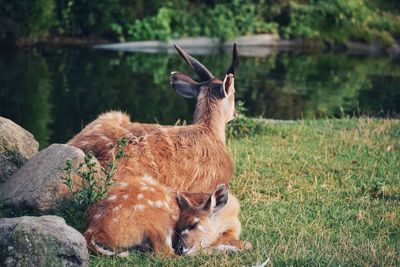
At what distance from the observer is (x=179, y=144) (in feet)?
27.8

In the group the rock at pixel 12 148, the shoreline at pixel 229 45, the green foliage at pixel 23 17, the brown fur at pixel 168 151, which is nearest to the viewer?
the brown fur at pixel 168 151

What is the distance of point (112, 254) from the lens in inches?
268

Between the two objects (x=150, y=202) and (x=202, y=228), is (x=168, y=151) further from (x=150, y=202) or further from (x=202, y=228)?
(x=202, y=228)

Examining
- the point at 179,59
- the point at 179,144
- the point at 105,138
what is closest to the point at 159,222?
the point at 179,144

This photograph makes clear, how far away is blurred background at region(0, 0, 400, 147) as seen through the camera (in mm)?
18000

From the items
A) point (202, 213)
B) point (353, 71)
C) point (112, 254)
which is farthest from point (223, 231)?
point (353, 71)

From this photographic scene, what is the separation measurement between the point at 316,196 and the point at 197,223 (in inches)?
110

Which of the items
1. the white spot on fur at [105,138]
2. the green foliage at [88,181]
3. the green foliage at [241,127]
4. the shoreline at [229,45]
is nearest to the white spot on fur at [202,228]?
the green foliage at [88,181]

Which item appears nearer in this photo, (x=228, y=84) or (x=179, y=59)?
(x=228, y=84)

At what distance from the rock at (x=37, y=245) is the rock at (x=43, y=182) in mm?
1575

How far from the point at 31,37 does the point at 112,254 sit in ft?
67.6

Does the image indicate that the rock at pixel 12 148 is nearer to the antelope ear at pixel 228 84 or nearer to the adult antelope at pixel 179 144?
the adult antelope at pixel 179 144

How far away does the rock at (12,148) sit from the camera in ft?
27.8

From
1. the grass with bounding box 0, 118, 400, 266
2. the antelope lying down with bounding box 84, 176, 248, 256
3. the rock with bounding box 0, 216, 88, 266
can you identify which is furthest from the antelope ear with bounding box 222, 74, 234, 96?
→ the rock with bounding box 0, 216, 88, 266
